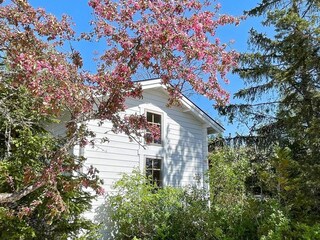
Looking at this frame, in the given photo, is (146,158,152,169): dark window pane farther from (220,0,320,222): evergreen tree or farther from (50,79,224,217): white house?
(220,0,320,222): evergreen tree

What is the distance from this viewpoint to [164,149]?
34.2ft

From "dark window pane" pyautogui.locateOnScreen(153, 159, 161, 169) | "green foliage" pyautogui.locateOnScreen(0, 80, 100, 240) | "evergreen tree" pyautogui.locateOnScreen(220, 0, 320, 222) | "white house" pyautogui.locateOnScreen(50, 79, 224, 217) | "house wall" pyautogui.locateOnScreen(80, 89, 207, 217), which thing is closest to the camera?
"green foliage" pyautogui.locateOnScreen(0, 80, 100, 240)

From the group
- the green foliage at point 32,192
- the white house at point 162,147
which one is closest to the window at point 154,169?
the white house at point 162,147

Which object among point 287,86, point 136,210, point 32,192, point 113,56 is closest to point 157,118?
point 136,210

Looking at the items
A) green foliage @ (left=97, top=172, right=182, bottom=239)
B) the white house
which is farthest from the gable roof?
green foliage @ (left=97, top=172, right=182, bottom=239)

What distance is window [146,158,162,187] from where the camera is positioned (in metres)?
9.97

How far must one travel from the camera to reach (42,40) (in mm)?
4027

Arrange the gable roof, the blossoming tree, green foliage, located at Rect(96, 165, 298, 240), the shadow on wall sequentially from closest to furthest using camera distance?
1. the blossoming tree
2. green foliage, located at Rect(96, 165, 298, 240)
3. the shadow on wall
4. the gable roof

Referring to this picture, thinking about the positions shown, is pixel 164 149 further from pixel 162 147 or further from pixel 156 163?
pixel 156 163

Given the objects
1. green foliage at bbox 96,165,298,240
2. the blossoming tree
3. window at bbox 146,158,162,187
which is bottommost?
green foliage at bbox 96,165,298,240

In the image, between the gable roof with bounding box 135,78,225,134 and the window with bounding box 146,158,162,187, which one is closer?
the window with bounding box 146,158,162,187

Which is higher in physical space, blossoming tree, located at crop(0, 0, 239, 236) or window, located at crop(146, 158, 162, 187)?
blossoming tree, located at crop(0, 0, 239, 236)

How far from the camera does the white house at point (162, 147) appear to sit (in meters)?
8.83

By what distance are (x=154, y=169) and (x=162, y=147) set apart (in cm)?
78
